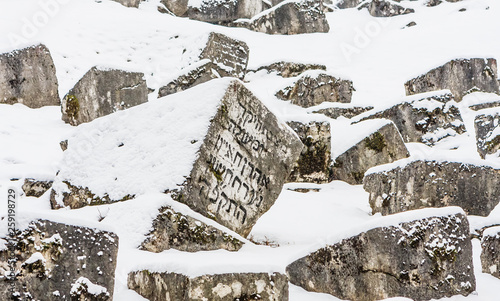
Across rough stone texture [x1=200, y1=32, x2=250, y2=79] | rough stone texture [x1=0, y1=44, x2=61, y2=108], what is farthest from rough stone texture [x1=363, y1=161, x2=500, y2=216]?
rough stone texture [x1=0, y1=44, x2=61, y2=108]

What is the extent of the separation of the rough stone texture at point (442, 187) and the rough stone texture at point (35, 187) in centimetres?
339

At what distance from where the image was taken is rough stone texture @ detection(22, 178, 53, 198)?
5.66 meters

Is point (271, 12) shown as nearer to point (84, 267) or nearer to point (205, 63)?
point (205, 63)

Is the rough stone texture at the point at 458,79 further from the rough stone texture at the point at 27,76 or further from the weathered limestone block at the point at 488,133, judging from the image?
the rough stone texture at the point at 27,76

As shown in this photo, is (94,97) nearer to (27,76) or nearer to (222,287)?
(27,76)

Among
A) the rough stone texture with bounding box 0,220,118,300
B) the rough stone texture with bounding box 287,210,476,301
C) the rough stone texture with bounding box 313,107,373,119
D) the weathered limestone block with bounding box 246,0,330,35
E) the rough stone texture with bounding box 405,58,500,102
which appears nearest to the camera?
the rough stone texture with bounding box 0,220,118,300

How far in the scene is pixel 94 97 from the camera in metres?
8.27

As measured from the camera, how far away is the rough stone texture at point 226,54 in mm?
10797

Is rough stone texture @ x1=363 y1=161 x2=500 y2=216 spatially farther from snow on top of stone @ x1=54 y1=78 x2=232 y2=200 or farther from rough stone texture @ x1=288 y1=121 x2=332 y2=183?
snow on top of stone @ x1=54 y1=78 x2=232 y2=200

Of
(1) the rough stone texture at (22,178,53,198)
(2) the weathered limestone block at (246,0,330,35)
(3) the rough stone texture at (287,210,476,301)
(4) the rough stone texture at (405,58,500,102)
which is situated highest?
(2) the weathered limestone block at (246,0,330,35)

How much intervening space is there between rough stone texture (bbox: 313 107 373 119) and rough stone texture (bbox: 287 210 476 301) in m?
6.25

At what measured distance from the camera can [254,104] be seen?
15.6ft

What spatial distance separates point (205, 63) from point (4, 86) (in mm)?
3063

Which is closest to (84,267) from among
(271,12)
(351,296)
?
(351,296)
